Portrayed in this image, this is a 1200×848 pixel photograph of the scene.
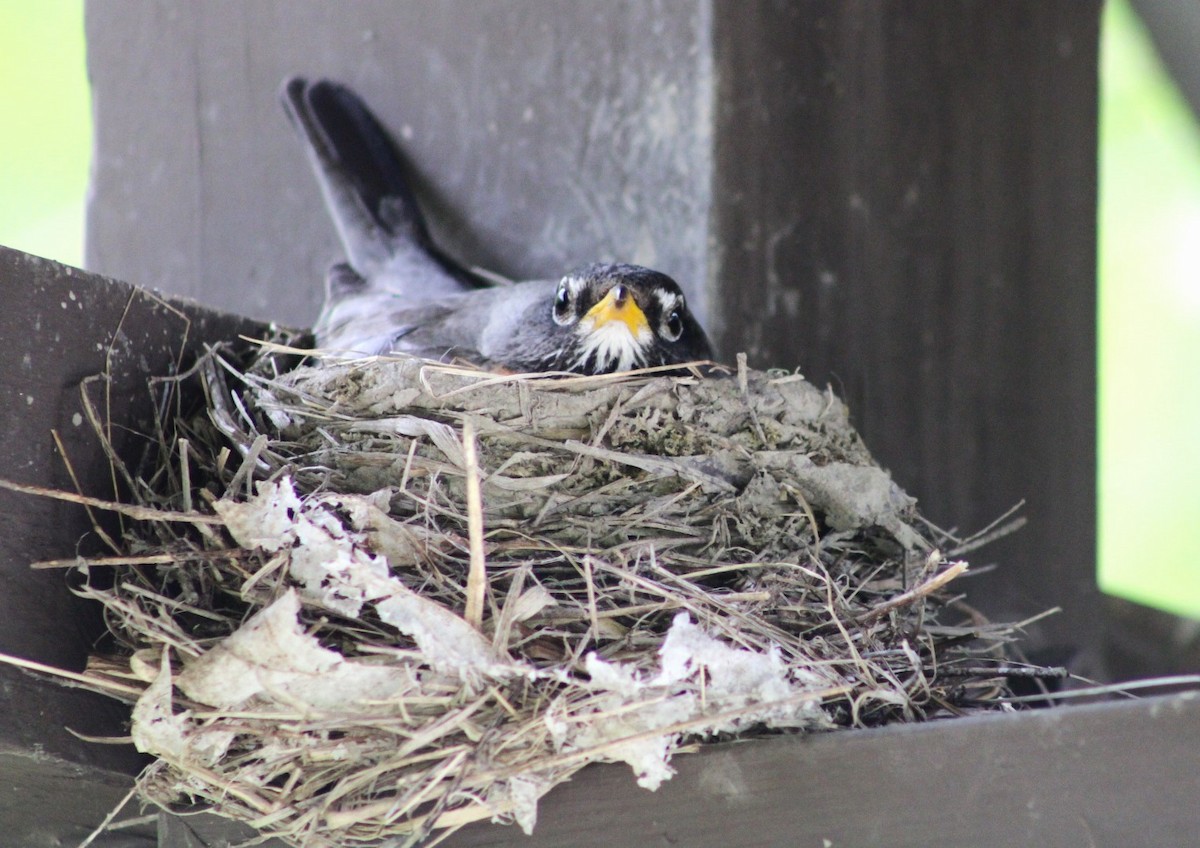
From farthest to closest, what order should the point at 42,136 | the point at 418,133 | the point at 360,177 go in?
the point at 42,136 < the point at 418,133 < the point at 360,177

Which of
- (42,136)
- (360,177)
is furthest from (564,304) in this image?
(42,136)

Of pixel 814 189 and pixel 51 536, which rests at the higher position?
pixel 814 189

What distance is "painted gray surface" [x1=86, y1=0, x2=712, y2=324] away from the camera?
2865 mm

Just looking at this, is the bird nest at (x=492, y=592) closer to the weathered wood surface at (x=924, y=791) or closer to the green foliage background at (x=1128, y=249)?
the weathered wood surface at (x=924, y=791)

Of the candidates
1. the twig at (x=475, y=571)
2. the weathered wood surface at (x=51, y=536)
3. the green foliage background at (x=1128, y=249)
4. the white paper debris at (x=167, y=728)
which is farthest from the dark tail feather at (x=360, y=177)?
the green foliage background at (x=1128, y=249)

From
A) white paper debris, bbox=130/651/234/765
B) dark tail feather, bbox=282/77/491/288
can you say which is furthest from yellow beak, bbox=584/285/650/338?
white paper debris, bbox=130/651/234/765

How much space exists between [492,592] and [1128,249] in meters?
5.30

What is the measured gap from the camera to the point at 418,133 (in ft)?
10.9

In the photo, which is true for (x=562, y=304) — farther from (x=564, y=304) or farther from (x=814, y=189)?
(x=814, y=189)

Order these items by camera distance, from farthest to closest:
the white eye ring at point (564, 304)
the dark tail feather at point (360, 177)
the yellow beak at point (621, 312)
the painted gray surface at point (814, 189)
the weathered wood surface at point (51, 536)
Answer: the dark tail feather at point (360, 177)
the painted gray surface at point (814, 189)
the white eye ring at point (564, 304)
the yellow beak at point (621, 312)
the weathered wood surface at point (51, 536)

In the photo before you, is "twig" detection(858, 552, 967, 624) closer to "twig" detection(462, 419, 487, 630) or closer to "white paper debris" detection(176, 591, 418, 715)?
"twig" detection(462, 419, 487, 630)

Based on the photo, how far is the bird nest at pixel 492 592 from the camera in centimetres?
162

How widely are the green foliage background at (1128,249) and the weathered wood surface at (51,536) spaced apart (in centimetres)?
358

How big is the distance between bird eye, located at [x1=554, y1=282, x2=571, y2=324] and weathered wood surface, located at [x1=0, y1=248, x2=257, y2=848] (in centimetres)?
98
